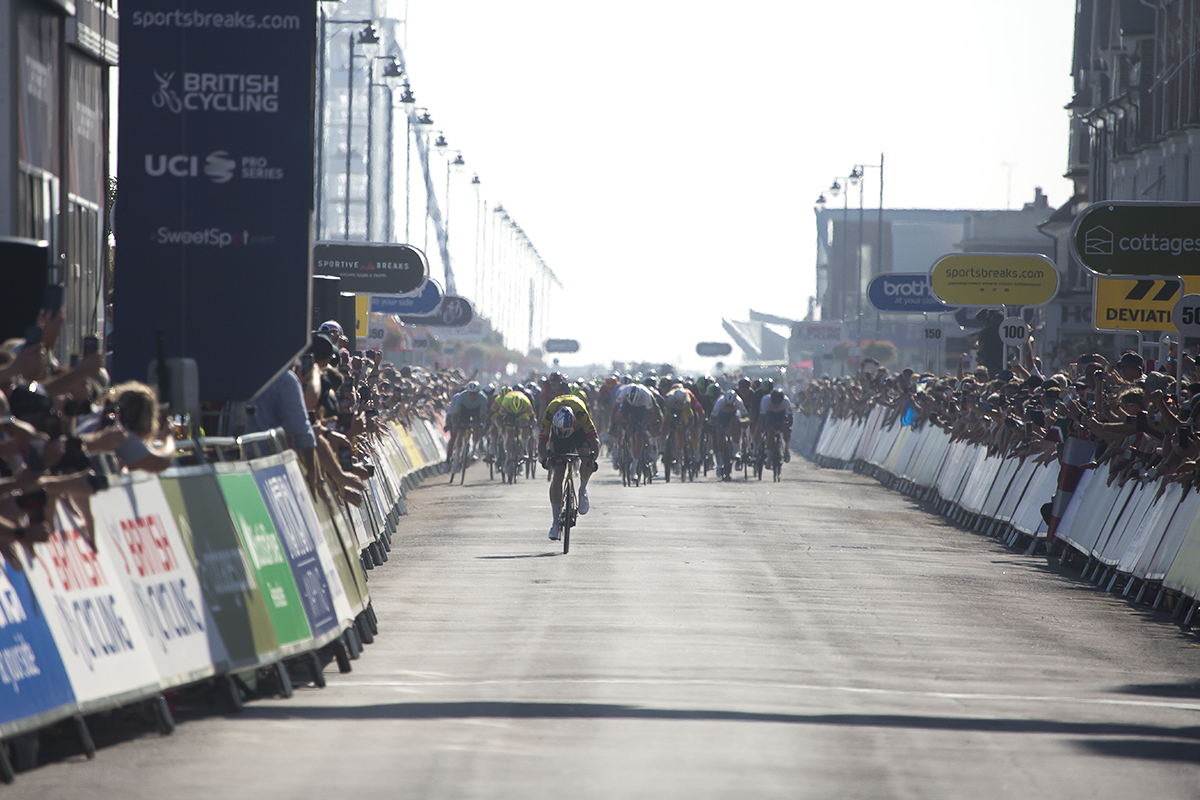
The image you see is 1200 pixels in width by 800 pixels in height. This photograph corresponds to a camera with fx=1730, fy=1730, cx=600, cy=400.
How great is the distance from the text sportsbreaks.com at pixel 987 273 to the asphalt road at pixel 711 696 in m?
13.9

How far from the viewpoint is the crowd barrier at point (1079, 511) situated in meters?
13.3

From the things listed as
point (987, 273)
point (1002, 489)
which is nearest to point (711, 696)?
point (1002, 489)

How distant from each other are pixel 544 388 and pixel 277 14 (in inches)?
484

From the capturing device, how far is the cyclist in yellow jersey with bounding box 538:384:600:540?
17859mm

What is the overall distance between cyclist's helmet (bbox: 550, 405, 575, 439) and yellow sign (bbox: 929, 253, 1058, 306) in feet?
44.2

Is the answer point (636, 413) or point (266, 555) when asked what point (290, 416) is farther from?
point (636, 413)

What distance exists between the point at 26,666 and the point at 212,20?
5.71 m

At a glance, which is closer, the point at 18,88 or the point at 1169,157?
the point at 18,88

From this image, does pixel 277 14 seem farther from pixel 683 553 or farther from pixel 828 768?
pixel 683 553

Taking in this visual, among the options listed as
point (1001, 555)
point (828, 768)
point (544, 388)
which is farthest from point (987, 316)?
point (828, 768)

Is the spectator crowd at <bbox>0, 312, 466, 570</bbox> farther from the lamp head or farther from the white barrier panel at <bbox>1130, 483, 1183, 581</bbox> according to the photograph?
the lamp head

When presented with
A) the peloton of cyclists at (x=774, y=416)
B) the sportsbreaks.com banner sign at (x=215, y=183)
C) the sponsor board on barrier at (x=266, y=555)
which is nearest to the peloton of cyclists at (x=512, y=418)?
the peloton of cyclists at (x=774, y=416)

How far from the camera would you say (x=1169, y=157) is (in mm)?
41375

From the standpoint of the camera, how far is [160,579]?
316 inches
